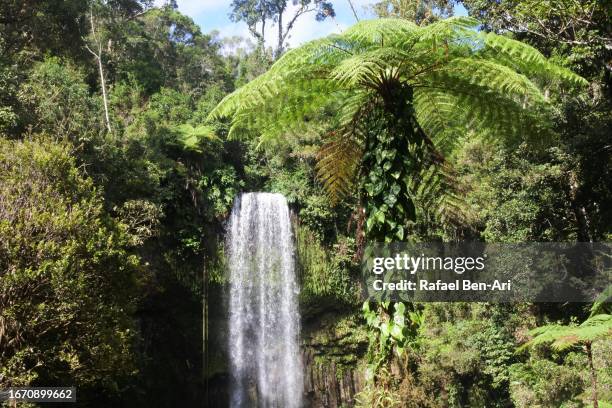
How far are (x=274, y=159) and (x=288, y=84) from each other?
12680 mm

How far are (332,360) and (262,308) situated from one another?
9.31 ft

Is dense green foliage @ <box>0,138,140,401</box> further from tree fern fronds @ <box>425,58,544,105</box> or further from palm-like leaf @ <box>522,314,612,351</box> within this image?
palm-like leaf @ <box>522,314,612,351</box>

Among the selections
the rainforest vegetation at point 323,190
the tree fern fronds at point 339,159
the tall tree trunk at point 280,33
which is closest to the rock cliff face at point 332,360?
the rainforest vegetation at point 323,190

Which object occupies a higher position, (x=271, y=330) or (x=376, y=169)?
(x=376, y=169)

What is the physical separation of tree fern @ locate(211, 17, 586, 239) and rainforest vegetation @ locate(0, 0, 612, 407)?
0.7 inches

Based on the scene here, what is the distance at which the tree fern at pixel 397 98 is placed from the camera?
3.46m

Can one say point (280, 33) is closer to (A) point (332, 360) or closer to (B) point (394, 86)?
(A) point (332, 360)

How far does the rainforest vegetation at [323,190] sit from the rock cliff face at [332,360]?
6cm

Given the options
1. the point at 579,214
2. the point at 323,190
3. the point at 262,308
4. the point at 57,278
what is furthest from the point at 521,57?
the point at 262,308

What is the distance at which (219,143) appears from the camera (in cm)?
1485

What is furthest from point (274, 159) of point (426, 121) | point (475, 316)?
point (426, 121)

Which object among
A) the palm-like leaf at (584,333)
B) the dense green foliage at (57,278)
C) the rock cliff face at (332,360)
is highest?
the dense green foliage at (57,278)

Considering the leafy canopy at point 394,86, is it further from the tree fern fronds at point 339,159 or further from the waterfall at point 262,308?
the waterfall at point 262,308

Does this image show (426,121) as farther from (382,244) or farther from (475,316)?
(475,316)
